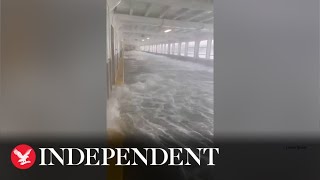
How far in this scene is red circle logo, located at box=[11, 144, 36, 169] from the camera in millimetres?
1191

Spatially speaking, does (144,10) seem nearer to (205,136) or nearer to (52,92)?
(52,92)

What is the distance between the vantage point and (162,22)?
4.16 ft

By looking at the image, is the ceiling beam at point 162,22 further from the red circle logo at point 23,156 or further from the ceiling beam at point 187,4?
the red circle logo at point 23,156

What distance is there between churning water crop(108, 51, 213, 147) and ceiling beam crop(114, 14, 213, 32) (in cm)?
16

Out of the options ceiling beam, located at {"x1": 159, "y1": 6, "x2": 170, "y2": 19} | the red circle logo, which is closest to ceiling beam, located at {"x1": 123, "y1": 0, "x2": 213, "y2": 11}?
ceiling beam, located at {"x1": 159, "y1": 6, "x2": 170, "y2": 19}

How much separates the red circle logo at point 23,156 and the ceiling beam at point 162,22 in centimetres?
75

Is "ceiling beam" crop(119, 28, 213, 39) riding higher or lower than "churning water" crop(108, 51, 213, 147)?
higher

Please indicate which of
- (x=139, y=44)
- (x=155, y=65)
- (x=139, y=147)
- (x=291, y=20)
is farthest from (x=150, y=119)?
(x=291, y=20)

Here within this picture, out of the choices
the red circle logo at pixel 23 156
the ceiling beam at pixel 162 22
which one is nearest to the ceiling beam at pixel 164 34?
the ceiling beam at pixel 162 22

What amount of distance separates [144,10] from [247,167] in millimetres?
940

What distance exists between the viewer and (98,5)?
1181 mm

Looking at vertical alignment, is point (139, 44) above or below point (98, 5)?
below

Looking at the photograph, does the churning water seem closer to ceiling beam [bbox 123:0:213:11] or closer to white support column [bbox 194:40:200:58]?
white support column [bbox 194:40:200:58]

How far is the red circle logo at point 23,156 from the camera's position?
1.19 metres
